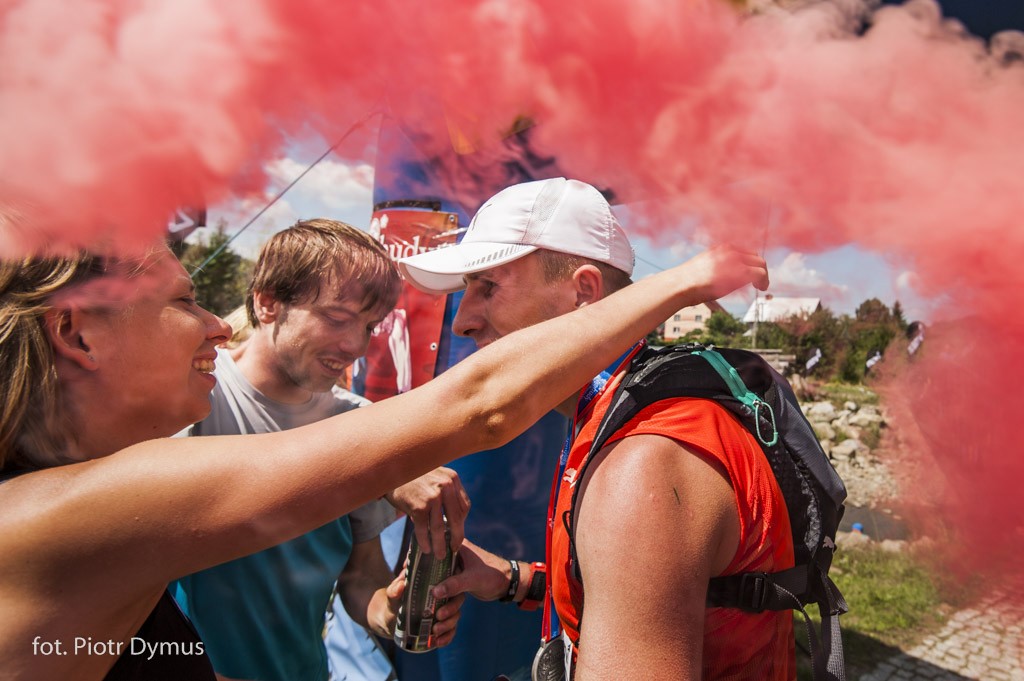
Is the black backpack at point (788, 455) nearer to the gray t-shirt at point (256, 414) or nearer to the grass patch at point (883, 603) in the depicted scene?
the gray t-shirt at point (256, 414)

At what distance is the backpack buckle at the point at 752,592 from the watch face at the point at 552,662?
592 mm

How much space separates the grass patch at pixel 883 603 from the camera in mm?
4773

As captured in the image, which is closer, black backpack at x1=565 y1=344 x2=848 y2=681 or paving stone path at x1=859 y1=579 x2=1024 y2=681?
black backpack at x1=565 y1=344 x2=848 y2=681

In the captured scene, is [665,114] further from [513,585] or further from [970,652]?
[970,652]

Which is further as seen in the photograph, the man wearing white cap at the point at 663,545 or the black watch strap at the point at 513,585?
the black watch strap at the point at 513,585

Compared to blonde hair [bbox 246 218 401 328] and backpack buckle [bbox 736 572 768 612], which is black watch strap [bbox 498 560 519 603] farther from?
blonde hair [bbox 246 218 401 328]

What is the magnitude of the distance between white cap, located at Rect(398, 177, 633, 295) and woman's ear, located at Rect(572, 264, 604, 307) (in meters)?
0.05

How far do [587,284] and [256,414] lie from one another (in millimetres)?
1455

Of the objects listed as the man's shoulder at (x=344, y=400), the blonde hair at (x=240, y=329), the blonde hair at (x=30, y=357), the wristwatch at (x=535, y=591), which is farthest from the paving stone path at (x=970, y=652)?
the blonde hair at (x=30, y=357)

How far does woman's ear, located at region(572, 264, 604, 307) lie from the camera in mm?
1962

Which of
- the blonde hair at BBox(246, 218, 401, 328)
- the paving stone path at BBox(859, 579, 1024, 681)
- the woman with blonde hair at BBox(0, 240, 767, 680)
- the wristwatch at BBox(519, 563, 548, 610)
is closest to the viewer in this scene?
the woman with blonde hair at BBox(0, 240, 767, 680)

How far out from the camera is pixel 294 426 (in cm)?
258

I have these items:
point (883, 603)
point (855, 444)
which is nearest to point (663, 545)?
point (883, 603)

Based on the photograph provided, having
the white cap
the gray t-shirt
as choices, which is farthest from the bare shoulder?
the gray t-shirt
